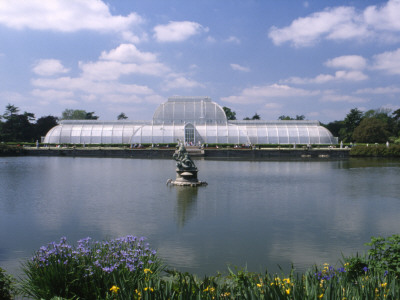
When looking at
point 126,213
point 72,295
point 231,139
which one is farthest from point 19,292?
point 231,139

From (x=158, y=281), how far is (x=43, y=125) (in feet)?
342

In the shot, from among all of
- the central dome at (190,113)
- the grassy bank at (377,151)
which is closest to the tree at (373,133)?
the grassy bank at (377,151)

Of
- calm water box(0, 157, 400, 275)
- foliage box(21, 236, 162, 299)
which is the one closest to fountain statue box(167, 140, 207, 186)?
calm water box(0, 157, 400, 275)

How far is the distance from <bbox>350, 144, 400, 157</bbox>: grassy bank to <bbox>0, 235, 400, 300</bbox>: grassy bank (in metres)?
62.9

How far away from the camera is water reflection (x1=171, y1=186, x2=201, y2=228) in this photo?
633 inches

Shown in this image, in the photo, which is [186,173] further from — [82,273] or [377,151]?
[377,151]

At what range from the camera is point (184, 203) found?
1970 centimetres

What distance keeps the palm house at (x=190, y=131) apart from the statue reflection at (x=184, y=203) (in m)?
55.8

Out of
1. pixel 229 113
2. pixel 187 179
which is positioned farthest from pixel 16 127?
pixel 187 179

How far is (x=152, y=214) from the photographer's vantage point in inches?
657

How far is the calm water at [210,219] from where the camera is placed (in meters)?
11.3

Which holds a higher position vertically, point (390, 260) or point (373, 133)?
point (373, 133)

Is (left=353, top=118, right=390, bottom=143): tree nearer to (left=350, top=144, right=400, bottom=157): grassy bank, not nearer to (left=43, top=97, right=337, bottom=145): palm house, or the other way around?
(left=43, top=97, right=337, bottom=145): palm house

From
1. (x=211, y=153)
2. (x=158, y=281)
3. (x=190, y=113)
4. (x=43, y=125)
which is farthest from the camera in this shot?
(x=43, y=125)
